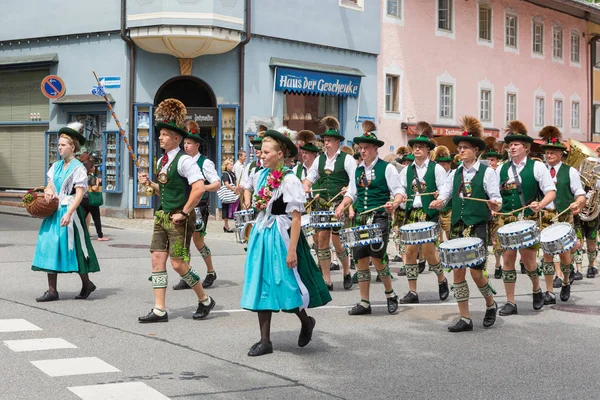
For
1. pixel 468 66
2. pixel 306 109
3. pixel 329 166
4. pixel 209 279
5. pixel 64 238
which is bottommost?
pixel 209 279

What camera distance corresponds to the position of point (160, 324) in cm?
880

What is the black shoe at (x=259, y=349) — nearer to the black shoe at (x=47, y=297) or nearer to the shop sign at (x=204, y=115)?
the black shoe at (x=47, y=297)

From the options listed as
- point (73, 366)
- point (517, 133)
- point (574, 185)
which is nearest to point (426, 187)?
point (574, 185)

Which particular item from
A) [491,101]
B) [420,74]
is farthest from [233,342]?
[491,101]

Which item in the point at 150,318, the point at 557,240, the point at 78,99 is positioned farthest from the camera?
the point at 78,99

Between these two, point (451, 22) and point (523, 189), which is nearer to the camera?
point (523, 189)

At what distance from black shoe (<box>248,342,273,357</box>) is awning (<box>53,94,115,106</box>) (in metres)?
18.1

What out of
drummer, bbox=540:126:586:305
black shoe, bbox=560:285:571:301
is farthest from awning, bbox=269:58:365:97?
black shoe, bbox=560:285:571:301

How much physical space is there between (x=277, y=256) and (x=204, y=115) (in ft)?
58.4

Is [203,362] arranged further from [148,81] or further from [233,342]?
[148,81]

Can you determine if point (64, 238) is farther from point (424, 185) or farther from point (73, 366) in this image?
point (424, 185)

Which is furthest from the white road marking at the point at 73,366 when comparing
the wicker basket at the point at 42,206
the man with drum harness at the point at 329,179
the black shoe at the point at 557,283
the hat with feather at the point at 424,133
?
the black shoe at the point at 557,283

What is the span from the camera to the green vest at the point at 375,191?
32.6 ft

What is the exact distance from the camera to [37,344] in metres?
7.59
